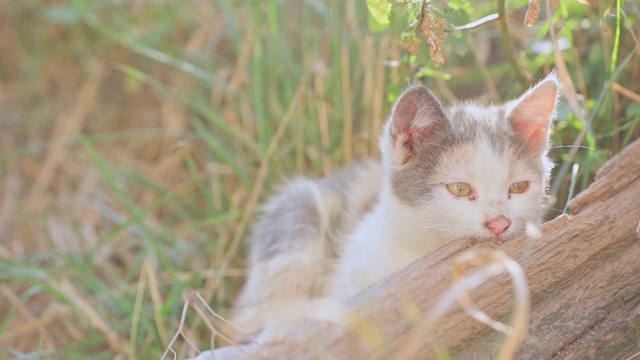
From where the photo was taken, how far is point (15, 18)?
434cm

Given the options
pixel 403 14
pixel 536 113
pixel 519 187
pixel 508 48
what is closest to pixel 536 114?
pixel 536 113

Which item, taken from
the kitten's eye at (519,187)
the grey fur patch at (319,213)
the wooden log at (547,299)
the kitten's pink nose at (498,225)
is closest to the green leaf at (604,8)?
the wooden log at (547,299)

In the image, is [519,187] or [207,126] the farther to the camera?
[207,126]

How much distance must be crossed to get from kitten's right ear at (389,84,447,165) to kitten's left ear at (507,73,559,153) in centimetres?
21

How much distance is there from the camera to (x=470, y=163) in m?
2.06

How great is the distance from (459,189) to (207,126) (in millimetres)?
1723

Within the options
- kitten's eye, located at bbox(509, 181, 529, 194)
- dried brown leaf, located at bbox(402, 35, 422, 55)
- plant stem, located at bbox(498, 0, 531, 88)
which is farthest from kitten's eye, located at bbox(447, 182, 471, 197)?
plant stem, located at bbox(498, 0, 531, 88)

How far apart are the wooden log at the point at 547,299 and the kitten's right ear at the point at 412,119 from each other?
365 mm

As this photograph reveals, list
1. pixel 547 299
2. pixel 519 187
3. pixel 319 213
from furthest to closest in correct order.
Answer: pixel 319 213, pixel 519 187, pixel 547 299

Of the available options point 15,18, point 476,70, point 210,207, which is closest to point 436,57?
point 476,70

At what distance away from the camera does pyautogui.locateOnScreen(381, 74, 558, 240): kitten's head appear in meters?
2.02

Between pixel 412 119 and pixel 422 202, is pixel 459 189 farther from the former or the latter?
pixel 412 119

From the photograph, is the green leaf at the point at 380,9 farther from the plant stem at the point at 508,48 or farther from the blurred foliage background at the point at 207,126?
the plant stem at the point at 508,48

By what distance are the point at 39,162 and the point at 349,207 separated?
1960 mm
